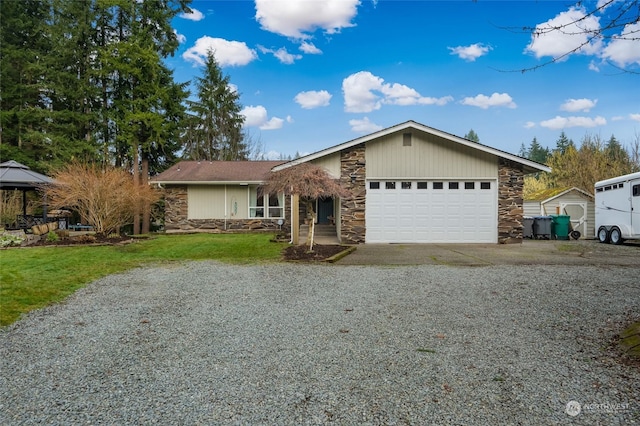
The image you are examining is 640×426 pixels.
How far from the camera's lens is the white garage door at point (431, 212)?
1264 centimetres

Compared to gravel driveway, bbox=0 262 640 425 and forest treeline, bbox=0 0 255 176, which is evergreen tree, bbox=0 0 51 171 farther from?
gravel driveway, bbox=0 262 640 425

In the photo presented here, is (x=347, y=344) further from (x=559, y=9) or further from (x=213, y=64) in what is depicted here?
(x=213, y=64)

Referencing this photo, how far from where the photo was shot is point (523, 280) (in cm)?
653

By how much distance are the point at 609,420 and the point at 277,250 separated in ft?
29.8

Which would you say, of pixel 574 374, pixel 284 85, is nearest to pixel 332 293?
pixel 574 374

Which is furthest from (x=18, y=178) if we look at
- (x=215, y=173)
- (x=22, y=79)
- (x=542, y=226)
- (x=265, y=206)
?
(x=542, y=226)

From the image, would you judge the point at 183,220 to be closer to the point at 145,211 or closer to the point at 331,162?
the point at 145,211

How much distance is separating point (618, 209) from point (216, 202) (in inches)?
652

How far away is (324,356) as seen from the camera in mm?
3314

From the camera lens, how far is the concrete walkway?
8.58 m

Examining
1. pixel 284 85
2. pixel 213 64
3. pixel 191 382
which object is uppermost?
pixel 213 64

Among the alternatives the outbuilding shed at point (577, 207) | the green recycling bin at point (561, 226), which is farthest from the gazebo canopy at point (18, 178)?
the outbuilding shed at point (577, 207)

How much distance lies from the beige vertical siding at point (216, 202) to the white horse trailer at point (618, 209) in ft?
49.3

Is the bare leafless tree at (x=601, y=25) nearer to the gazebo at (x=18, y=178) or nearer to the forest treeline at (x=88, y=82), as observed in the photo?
the gazebo at (x=18, y=178)
